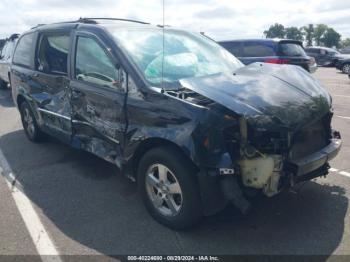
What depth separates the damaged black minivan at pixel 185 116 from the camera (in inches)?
119

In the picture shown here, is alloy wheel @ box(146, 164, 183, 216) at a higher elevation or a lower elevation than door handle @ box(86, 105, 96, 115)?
lower

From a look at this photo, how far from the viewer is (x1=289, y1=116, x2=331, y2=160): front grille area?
3250 mm

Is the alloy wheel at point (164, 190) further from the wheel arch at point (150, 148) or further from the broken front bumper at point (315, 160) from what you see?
the broken front bumper at point (315, 160)

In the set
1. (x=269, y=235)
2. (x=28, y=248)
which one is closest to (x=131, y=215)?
(x=28, y=248)

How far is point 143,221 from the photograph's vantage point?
11.9ft

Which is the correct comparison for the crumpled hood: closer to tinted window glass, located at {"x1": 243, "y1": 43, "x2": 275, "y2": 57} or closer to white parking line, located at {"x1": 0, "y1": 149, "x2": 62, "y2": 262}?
white parking line, located at {"x1": 0, "y1": 149, "x2": 62, "y2": 262}

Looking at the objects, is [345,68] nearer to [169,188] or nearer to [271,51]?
[271,51]

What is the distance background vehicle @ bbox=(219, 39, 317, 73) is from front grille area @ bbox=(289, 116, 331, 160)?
23.9 ft

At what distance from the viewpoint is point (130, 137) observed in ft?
11.8

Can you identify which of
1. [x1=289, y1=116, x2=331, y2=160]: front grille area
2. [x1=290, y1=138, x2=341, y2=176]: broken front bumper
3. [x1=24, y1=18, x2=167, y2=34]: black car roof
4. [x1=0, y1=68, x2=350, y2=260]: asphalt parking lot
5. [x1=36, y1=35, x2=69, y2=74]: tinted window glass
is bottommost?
[x1=0, y1=68, x2=350, y2=260]: asphalt parking lot

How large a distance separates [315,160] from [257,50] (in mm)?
8477

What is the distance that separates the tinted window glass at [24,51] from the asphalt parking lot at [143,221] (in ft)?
6.26

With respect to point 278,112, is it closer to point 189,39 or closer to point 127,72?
point 127,72

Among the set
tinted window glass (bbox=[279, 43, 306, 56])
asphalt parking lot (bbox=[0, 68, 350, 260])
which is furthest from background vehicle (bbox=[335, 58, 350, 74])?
asphalt parking lot (bbox=[0, 68, 350, 260])
